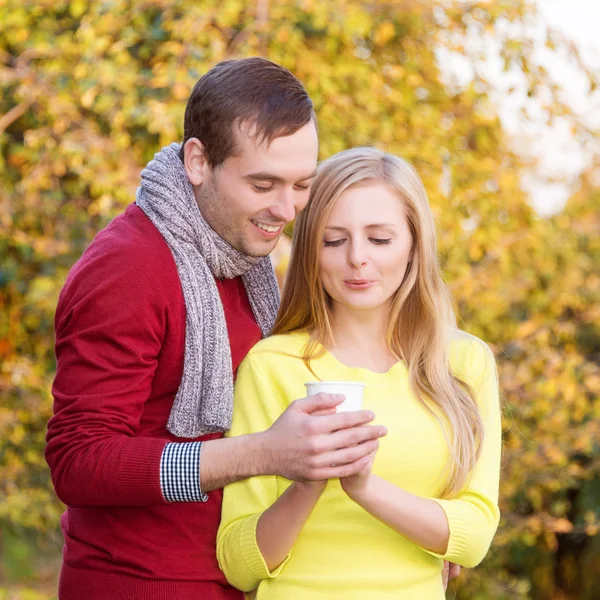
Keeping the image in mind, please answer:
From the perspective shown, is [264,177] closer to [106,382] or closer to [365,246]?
[365,246]

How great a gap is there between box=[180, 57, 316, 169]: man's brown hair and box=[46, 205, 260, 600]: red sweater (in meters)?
0.29

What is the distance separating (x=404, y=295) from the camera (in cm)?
281

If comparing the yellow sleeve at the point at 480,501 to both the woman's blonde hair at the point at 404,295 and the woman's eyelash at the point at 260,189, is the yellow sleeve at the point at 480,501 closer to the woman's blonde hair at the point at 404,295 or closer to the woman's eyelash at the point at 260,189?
the woman's blonde hair at the point at 404,295

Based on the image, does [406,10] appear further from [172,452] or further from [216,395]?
[172,452]

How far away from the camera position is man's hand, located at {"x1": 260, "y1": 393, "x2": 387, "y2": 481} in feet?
6.74

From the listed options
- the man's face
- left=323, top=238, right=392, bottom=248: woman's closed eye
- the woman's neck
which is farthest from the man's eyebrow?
the woman's neck

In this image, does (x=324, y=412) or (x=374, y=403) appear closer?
(x=324, y=412)

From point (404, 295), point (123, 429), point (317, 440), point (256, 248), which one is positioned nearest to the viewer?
point (317, 440)

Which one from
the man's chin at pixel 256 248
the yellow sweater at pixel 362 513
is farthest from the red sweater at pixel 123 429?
the man's chin at pixel 256 248

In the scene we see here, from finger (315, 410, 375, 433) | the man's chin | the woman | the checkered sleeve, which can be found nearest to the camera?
finger (315, 410, 375, 433)

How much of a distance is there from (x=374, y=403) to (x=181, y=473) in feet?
2.15

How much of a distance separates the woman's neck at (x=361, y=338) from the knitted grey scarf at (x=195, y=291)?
36cm

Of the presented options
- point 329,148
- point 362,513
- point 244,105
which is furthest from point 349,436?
point 329,148

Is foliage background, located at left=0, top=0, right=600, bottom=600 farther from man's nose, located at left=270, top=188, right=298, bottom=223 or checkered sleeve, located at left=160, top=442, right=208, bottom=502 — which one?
checkered sleeve, located at left=160, top=442, right=208, bottom=502
